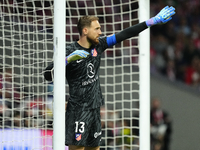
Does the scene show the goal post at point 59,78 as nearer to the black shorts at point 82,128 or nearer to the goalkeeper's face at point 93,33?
the black shorts at point 82,128

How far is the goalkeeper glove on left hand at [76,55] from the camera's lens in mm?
3812

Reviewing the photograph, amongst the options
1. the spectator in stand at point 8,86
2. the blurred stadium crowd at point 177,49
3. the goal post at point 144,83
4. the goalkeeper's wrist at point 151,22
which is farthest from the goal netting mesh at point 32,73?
the blurred stadium crowd at point 177,49

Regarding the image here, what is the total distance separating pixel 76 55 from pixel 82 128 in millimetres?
693

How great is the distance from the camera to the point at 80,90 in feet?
13.4

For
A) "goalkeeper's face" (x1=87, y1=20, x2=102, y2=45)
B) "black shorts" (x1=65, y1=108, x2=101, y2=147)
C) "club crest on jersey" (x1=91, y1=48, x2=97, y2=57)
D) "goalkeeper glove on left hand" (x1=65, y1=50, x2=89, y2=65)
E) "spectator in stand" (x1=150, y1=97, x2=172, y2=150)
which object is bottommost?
"spectator in stand" (x1=150, y1=97, x2=172, y2=150)

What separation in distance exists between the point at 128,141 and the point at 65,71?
307 cm

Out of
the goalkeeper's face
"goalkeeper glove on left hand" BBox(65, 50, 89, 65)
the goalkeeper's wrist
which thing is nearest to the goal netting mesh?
"goalkeeper glove on left hand" BBox(65, 50, 89, 65)

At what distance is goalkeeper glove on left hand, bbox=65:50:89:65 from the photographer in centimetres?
381

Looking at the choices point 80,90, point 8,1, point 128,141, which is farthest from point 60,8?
point 128,141

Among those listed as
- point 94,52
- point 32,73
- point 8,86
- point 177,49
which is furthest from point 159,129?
point 94,52

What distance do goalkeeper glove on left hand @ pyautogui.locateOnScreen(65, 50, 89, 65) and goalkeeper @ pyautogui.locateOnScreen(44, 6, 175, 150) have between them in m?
0.09

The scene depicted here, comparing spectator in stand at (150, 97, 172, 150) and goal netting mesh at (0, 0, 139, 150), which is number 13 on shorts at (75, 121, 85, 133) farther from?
spectator in stand at (150, 97, 172, 150)

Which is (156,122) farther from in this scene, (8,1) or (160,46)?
(8,1)

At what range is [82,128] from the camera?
13.2 ft
